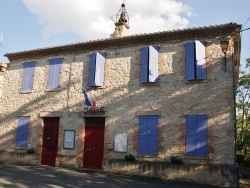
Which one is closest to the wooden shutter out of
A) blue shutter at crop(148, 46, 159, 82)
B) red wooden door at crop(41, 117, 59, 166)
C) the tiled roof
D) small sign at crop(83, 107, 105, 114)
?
blue shutter at crop(148, 46, 159, 82)

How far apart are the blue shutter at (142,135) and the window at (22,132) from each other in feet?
20.3

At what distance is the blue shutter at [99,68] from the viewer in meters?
13.4

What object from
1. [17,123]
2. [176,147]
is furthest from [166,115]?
[17,123]

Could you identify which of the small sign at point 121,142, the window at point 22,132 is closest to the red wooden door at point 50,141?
the window at point 22,132

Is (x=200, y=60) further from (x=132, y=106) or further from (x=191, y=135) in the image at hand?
(x=132, y=106)

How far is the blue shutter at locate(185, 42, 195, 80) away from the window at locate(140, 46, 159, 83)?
133 cm

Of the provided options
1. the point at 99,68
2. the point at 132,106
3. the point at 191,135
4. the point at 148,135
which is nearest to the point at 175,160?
the point at 191,135

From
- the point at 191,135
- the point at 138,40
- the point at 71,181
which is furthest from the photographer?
the point at 138,40

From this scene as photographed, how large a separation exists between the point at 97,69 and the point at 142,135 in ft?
12.7

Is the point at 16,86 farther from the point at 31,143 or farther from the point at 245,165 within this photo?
the point at 245,165

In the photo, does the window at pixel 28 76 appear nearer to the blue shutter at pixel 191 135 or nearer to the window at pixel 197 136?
the blue shutter at pixel 191 135

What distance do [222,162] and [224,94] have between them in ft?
8.66

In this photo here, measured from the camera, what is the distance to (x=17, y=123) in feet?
49.5

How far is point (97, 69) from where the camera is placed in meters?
13.6
